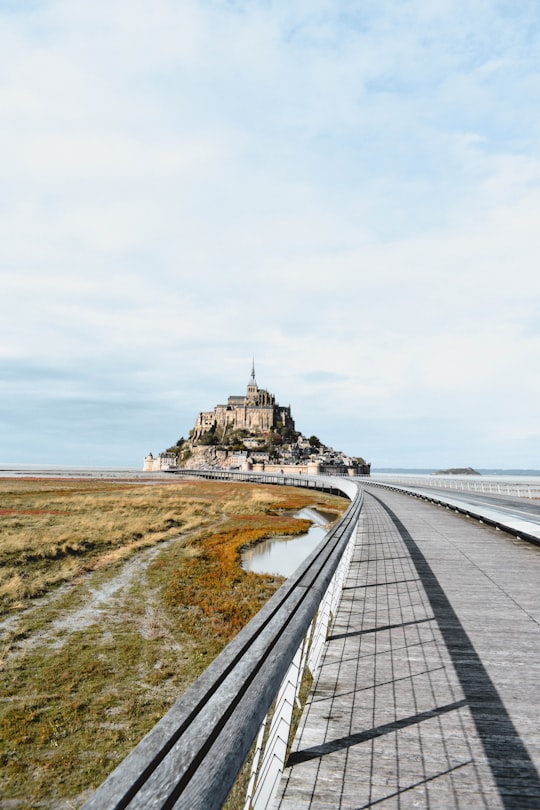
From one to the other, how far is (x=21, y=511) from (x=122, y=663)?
2826cm

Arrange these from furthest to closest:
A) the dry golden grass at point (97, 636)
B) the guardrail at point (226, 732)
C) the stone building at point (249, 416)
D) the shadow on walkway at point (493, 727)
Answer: the stone building at point (249, 416) < the dry golden grass at point (97, 636) < the shadow on walkway at point (493, 727) < the guardrail at point (226, 732)

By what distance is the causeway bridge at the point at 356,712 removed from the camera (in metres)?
1.88

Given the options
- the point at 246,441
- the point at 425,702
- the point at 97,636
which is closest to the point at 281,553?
the point at 97,636

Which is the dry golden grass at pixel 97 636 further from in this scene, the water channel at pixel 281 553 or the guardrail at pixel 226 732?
the guardrail at pixel 226 732

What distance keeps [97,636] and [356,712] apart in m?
Result: 8.28

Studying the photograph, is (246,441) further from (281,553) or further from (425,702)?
(425,702)

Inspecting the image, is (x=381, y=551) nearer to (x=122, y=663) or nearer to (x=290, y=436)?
(x=122, y=663)

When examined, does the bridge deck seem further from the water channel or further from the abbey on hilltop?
the abbey on hilltop

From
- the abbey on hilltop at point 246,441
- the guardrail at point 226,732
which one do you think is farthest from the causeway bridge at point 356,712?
the abbey on hilltop at point 246,441

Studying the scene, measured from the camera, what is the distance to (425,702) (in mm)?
4137

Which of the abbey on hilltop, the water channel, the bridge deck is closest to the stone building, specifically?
the abbey on hilltop

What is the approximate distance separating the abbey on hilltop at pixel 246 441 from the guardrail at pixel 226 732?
147108mm

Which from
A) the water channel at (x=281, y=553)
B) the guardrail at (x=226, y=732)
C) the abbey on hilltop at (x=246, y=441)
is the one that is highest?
the abbey on hilltop at (x=246, y=441)

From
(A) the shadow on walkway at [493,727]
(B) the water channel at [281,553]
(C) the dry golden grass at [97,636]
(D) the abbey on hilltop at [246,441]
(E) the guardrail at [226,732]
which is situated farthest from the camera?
(D) the abbey on hilltop at [246,441]
